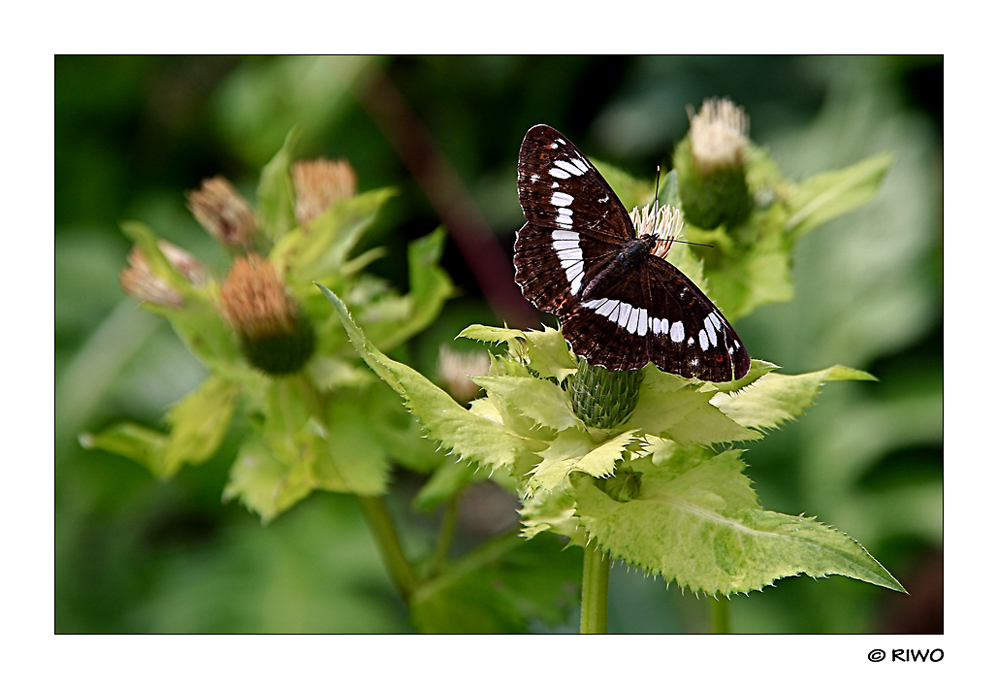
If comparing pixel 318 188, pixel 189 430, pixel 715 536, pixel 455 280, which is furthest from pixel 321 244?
pixel 455 280

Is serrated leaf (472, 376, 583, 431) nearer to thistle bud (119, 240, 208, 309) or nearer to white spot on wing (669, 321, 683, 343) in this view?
white spot on wing (669, 321, 683, 343)

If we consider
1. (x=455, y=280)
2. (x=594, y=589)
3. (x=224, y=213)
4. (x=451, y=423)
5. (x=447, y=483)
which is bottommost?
(x=594, y=589)

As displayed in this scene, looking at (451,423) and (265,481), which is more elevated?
(451,423)

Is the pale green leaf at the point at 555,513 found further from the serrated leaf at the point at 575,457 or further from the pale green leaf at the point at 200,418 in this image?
the pale green leaf at the point at 200,418

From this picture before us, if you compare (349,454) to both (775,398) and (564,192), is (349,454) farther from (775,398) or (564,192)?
(775,398)

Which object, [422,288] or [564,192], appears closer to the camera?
[564,192]

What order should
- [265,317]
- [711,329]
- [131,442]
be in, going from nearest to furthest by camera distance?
→ [711,329], [265,317], [131,442]

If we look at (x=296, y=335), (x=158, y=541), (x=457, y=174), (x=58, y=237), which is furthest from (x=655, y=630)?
(x=58, y=237)
